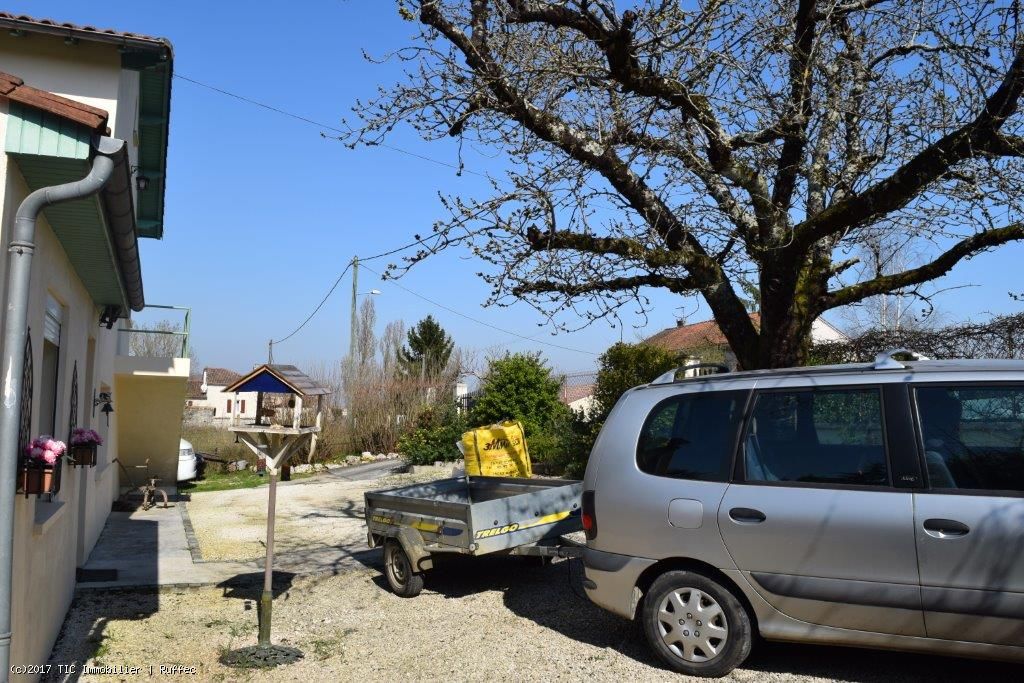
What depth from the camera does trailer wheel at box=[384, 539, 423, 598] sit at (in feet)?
25.4

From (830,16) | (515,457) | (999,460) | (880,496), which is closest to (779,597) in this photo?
(880,496)

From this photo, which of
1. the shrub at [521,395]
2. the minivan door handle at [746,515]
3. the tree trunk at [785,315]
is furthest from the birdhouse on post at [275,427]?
the shrub at [521,395]

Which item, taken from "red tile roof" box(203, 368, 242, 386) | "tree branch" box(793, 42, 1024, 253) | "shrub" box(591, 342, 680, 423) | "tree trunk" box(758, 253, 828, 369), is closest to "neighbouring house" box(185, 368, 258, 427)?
"red tile roof" box(203, 368, 242, 386)

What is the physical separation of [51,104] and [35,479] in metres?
2.06

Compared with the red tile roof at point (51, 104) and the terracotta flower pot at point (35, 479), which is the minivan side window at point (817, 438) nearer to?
the terracotta flower pot at point (35, 479)

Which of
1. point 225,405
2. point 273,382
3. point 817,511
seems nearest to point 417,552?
point 273,382

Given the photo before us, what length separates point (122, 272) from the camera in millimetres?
8047

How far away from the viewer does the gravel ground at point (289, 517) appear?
1057cm

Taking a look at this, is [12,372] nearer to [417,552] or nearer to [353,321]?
[417,552]

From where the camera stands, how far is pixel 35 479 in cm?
458

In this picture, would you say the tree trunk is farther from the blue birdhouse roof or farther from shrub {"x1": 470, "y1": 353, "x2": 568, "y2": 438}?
shrub {"x1": 470, "y1": 353, "x2": 568, "y2": 438}

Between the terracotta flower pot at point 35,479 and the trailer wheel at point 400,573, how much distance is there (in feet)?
12.1

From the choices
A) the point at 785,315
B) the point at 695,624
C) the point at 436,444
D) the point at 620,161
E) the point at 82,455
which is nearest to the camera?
the point at 695,624

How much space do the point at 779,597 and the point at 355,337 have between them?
2558 cm
